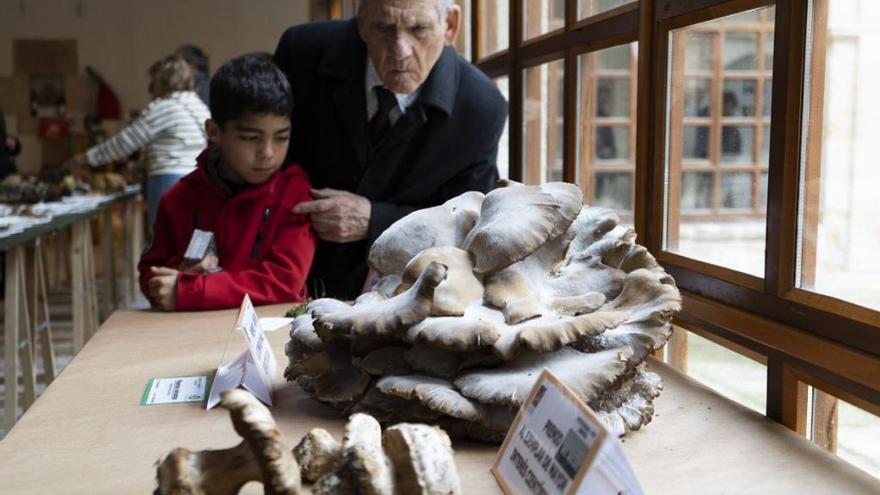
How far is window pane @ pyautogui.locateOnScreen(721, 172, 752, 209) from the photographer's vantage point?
1.27 metres

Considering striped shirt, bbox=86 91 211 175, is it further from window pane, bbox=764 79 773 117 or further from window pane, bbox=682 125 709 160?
window pane, bbox=764 79 773 117

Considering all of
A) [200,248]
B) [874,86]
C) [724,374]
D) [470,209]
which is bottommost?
[724,374]

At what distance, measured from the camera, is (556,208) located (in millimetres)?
1015

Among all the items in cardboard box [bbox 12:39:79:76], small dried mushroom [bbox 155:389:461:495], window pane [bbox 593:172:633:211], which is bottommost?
small dried mushroom [bbox 155:389:461:495]

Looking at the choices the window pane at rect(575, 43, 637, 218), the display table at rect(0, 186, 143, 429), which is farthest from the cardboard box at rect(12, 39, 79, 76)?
the window pane at rect(575, 43, 637, 218)

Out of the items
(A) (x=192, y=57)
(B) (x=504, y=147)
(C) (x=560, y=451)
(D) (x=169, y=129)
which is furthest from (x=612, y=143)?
(A) (x=192, y=57)

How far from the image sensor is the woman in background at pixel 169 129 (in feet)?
16.1

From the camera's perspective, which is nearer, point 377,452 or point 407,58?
point 377,452

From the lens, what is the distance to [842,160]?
1.06 m

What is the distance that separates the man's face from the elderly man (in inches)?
0.8

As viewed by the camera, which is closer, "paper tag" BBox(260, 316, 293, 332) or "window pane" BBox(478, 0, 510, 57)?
"paper tag" BBox(260, 316, 293, 332)

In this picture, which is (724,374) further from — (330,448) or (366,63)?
(366,63)

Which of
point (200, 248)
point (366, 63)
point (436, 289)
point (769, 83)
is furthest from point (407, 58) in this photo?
point (436, 289)

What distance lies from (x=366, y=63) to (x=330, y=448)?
1.32 meters
